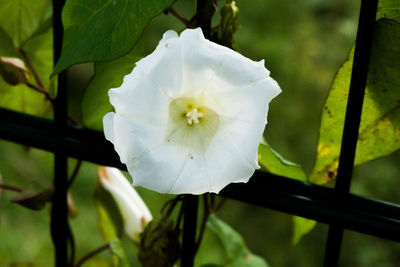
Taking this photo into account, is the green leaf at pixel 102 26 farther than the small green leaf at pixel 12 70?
No

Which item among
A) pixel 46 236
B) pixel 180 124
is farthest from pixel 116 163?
pixel 46 236

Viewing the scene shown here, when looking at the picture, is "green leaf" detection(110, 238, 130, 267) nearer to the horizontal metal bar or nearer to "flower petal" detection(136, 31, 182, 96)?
the horizontal metal bar

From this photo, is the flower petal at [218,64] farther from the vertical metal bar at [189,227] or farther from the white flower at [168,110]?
the vertical metal bar at [189,227]

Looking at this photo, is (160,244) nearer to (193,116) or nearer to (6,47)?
(193,116)

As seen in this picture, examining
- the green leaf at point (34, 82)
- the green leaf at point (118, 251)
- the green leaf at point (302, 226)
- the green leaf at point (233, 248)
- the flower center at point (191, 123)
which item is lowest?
the green leaf at point (233, 248)

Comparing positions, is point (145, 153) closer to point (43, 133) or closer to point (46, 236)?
point (43, 133)

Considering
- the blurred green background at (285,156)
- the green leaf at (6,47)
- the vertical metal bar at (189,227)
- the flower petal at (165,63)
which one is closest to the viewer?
the flower petal at (165,63)

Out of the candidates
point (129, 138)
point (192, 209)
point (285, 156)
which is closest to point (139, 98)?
point (129, 138)

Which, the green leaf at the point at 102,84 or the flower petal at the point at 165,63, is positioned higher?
the flower petal at the point at 165,63

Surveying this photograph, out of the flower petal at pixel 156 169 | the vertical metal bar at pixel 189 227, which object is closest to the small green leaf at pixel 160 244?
the vertical metal bar at pixel 189 227
